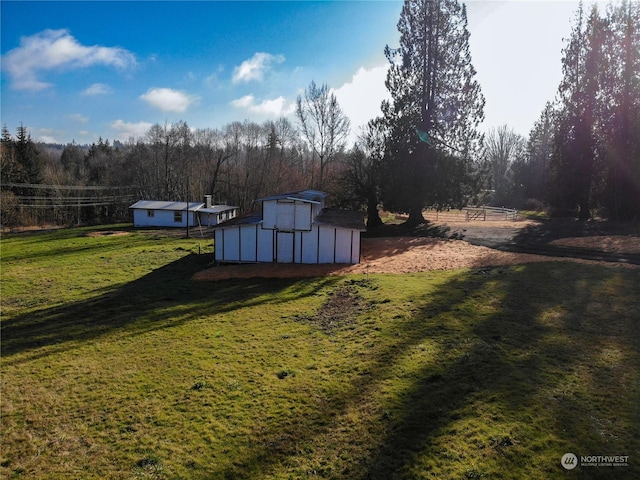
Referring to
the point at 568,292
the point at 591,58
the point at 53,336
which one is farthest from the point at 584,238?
the point at 53,336

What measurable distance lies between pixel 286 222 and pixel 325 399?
579 inches

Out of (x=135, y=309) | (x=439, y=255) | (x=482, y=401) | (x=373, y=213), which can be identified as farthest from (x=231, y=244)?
(x=482, y=401)

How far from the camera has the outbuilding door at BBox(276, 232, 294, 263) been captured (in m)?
22.2

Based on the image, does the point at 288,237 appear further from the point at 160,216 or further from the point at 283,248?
the point at 160,216

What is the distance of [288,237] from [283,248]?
2.27 feet

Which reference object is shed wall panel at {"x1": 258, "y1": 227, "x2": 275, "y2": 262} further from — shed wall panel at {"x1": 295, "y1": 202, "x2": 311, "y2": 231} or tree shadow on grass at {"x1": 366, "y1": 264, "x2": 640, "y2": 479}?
tree shadow on grass at {"x1": 366, "y1": 264, "x2": 640, "y2": 479}

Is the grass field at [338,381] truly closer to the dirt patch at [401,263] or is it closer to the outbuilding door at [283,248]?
the dirt patch at [401,263]

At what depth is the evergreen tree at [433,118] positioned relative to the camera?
30750 millimetres

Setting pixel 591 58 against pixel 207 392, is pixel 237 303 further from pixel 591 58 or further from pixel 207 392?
pixel 591 58

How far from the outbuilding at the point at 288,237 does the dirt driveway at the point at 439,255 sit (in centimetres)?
79

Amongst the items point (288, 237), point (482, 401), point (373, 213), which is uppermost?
point (373, 213)

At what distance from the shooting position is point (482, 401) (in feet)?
23.8

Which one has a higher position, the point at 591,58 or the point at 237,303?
the point at 591,58

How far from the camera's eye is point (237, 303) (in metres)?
15.7
